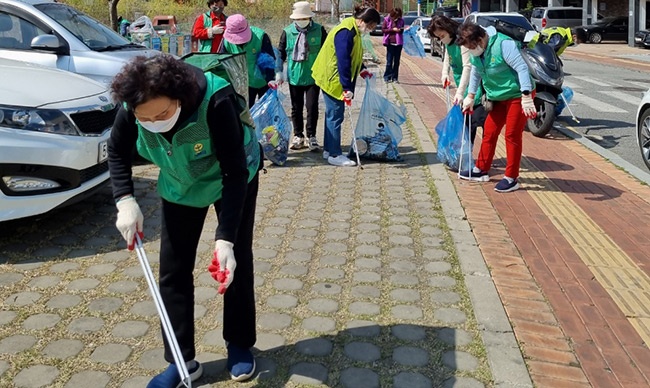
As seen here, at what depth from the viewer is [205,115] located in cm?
261

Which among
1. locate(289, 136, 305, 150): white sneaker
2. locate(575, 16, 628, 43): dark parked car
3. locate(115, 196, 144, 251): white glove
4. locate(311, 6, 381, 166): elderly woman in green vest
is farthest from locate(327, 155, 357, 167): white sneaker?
locate(575, 16, 628, 43): dark parked car

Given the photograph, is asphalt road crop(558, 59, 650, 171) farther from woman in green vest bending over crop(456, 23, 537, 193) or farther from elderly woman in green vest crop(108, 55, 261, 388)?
elderly woman in green vest crop(108, 55, 261, 388)

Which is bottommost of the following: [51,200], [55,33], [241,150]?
[51,200]

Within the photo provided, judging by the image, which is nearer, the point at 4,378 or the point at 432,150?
the point at 4,378

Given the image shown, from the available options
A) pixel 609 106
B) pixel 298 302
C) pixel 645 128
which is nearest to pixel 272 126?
pixel 298 302

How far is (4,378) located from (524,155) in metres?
6.51

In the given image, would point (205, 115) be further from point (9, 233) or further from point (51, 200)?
point (9, 233)

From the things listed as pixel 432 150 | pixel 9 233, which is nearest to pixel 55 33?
pixel 9 233

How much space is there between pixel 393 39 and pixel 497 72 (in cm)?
997

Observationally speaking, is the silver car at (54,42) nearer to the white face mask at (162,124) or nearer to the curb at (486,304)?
the curb at (486,304)

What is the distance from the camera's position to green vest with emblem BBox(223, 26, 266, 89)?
293 inches

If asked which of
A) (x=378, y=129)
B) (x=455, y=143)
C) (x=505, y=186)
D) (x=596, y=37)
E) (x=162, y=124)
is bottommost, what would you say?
(x=505, y=186)

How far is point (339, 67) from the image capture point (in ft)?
23.1

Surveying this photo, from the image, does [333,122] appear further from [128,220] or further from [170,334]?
[170,334]
